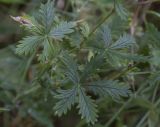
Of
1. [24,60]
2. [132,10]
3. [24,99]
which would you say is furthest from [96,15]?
[24,99]

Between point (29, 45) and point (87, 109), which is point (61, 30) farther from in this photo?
point (87, 109)

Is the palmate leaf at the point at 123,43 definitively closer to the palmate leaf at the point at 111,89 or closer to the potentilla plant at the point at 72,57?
the potentilla plant at the point at 72,57

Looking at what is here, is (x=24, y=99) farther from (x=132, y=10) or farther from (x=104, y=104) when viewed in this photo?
(x=132, y=10)

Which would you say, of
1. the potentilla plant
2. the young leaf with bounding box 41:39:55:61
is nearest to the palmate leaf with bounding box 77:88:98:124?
the potentilla plant

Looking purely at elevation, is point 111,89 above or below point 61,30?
below

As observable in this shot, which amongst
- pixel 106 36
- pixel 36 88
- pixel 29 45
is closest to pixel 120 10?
pixel 106 36

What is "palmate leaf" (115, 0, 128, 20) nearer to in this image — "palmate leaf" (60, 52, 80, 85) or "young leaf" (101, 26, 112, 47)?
"young leaf" (101, 26, 112, 47)
